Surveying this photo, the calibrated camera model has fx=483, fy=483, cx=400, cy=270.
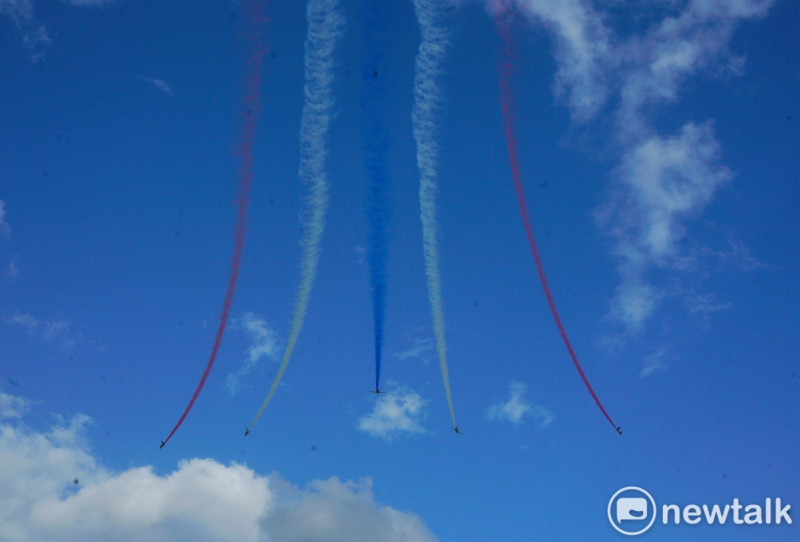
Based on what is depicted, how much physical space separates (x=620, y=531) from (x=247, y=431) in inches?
1202

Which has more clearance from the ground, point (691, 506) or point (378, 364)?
point (378, 364)

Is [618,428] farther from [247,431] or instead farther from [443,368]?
[247,431]

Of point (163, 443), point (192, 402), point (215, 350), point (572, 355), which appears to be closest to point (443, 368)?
point (572, 355)

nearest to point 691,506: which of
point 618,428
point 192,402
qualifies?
point 618,428

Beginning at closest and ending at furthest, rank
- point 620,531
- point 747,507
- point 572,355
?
point 747,507
point 620,531
point 572,355

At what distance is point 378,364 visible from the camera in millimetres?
37031

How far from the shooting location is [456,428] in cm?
3903

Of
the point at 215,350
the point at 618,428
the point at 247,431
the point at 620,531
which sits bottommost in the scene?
the point at 620,531

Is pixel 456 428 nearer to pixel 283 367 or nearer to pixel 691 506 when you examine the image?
pixel 283 367

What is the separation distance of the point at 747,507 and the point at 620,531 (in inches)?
335

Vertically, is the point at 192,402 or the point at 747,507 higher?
the point at 192,402

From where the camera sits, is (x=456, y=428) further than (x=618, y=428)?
No

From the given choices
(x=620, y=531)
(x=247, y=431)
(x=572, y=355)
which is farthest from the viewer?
(x=247, y=431)

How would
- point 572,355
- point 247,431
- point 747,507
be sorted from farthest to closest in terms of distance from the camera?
1. point 247,431
2. point 572,355
3. point 747,507
